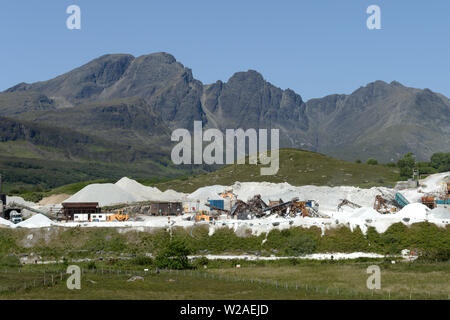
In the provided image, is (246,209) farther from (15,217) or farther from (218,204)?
(15,217)

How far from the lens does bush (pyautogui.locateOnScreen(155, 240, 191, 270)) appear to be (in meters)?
83.6

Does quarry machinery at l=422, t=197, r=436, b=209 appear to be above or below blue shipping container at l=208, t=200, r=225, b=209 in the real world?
above

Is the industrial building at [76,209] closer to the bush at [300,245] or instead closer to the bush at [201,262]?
the bush at [201,262]

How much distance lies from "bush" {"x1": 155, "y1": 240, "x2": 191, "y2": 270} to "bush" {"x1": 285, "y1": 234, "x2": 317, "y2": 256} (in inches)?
670

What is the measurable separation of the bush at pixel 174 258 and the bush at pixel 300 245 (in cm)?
1701

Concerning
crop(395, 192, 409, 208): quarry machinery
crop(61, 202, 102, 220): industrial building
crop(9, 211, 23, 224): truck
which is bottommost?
crop(9, 211, 23, 224): truck

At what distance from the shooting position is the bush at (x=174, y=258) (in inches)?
3292

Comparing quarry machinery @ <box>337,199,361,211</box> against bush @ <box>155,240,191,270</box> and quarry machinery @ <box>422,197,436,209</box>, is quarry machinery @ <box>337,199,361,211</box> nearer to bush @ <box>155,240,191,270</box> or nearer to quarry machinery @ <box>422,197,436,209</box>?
quarry machinery @ <box>422,197,436,209</box>

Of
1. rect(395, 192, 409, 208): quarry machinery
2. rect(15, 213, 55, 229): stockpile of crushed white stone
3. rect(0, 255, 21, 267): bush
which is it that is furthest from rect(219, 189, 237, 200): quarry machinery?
rect(0, 255, 21, 267): bush

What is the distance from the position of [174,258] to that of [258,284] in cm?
1965

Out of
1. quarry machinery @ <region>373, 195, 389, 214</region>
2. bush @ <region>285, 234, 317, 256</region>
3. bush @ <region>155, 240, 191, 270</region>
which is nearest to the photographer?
bush @ <region>155, 240, 191, 270</region>
